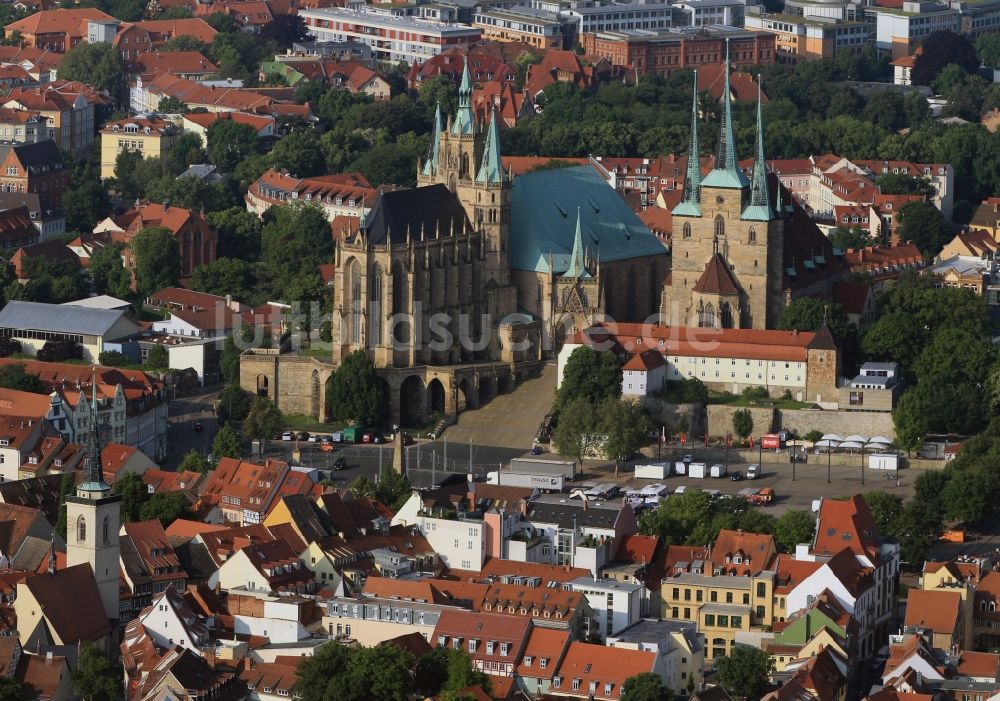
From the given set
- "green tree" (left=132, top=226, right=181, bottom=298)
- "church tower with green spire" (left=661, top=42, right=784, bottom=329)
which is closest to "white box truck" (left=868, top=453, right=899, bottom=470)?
"church tower with green spire" (left=661, top=42, right=784, bottom=329)

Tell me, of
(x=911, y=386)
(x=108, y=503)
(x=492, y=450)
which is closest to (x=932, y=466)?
(x=911, y=386)

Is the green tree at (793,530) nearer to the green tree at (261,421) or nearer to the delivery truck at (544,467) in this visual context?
the delivery truck at (544,467)

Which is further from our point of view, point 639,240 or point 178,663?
point 639,240

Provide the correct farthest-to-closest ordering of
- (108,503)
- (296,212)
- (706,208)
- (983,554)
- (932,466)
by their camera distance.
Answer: (296,212), (706,208), (932,466), (983,554), (108,503)

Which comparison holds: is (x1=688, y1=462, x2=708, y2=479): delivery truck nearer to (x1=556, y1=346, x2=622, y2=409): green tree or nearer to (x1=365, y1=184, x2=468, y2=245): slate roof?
(x1=556, y1=346, x2=622, y2=409): green tree

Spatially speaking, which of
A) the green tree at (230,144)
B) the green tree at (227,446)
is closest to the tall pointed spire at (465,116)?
the green tree at (227,446)

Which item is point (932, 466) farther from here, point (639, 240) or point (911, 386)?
point (639, 240)
